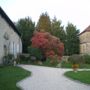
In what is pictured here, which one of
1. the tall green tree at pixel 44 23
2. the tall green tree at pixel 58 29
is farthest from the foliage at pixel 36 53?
the tall green tree at pixel 58 29

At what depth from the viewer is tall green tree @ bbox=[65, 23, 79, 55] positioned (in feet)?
213

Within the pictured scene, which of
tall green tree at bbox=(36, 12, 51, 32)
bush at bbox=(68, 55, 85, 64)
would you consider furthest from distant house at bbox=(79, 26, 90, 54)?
bush at bbox=(68, 55, 85, 64)

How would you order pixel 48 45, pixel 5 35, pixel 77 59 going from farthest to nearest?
pixel 48 45, pixel 77 59, pixel 5 35

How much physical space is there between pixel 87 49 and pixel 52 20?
9105 mm

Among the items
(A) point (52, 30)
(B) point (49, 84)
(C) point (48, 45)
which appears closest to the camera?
(B) point (49, 84)

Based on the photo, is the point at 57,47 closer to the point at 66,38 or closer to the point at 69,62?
the point at 69,62

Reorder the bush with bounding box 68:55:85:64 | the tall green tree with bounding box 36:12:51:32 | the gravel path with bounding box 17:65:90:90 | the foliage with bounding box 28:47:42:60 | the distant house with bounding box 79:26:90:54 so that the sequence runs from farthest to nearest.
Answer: the distant house with bounding box 79:26:90:54 < the tall green tree with bounding box 36:12:51:32 < the foliage with bounding box 28:47:42:60 < the bush with bounding box 68:55:85:64 < the gravel path with bounding box 17:65:90:90

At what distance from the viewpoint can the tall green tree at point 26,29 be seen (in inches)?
2250

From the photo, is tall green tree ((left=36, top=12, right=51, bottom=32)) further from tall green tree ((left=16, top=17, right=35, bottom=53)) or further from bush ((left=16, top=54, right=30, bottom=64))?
bush ((left=16, top=54, right=30, bottom=64))

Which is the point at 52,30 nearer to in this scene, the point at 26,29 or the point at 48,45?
the point at 26,29

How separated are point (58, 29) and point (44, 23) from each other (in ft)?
13.6

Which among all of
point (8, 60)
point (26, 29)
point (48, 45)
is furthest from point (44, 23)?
point (8, 60)

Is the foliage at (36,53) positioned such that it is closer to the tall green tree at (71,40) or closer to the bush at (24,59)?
the bush at (24,59)

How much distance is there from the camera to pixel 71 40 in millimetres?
66000
